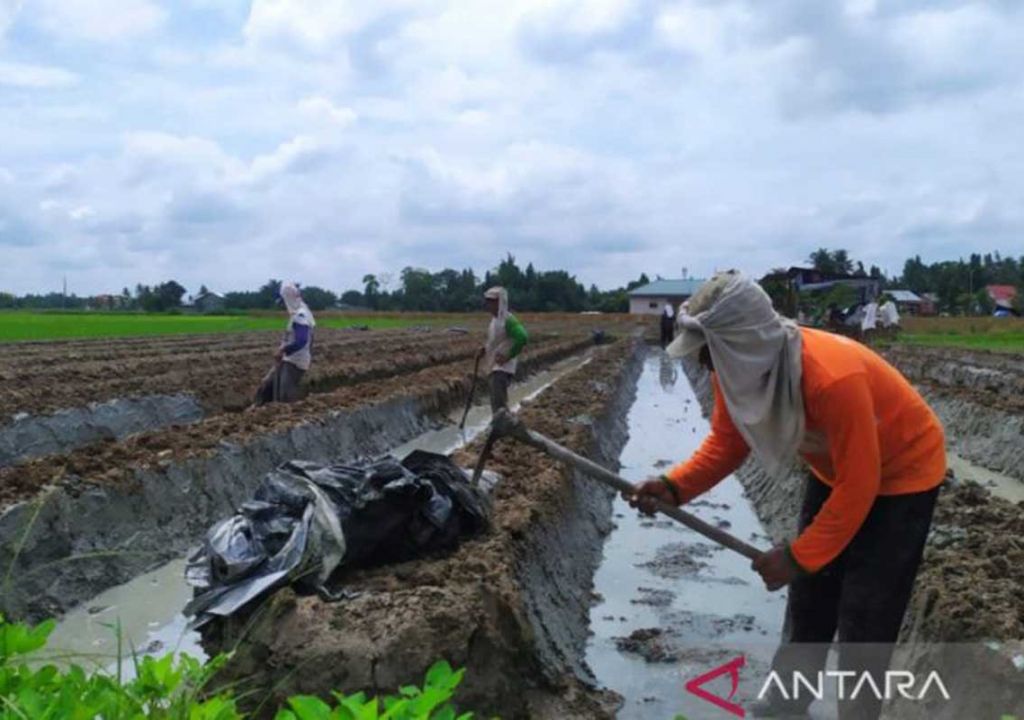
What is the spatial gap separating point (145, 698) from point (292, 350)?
27.9ft

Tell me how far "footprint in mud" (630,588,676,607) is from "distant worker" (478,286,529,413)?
3.72 m

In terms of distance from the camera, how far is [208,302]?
268 feet

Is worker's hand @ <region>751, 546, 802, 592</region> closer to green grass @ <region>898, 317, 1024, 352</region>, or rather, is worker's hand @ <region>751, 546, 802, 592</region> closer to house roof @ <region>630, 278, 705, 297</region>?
green grass @ <region>898, 317, 1024, 352</region>

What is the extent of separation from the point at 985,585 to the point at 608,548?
3348mm

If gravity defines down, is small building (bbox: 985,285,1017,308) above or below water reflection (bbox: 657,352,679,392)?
above

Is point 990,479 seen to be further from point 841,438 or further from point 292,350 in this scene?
point 841,438

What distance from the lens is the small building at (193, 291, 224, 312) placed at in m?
78.0

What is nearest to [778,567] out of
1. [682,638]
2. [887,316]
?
[682,638]

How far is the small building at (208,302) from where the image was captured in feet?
256

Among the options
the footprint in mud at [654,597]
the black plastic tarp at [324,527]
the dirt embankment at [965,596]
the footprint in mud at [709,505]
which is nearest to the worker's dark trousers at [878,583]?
the dirt embankment at [965,596]

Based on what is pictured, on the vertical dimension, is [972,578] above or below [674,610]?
above

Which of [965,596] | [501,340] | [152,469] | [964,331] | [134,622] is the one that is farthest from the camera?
[964,331]

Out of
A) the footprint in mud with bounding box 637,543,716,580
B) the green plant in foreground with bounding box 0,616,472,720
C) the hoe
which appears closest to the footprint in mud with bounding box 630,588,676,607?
the footprint in mud with bounding box 637,543,716,580

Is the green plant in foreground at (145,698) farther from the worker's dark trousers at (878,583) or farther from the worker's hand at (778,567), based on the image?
the worker's dark trousers at (878,583)
